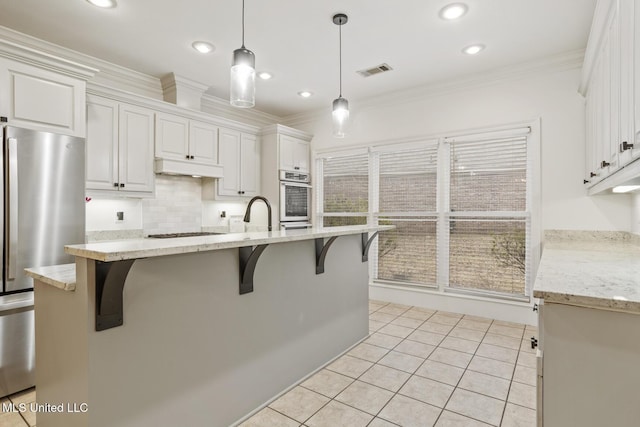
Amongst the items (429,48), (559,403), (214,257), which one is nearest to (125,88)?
(214,257)

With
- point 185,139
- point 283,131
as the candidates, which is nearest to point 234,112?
point 283,131

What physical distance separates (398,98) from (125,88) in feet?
10.8

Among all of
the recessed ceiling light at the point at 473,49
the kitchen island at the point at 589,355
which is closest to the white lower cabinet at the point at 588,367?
the kitchen island at the point at 589,355

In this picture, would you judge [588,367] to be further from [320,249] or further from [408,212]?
[408,212]

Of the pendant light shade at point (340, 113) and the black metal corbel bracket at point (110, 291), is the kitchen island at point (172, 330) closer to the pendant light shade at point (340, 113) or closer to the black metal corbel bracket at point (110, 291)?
the black metal corbel bracket at point (110, 291)

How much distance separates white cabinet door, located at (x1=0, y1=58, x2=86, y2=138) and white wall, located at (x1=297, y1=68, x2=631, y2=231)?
3.75m

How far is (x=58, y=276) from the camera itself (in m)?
1.53

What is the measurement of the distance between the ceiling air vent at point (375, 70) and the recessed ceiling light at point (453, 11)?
3.16 feet

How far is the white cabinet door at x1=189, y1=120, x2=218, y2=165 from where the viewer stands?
4027 millimetres

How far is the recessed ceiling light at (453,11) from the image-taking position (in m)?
2.61

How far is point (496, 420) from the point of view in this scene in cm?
198

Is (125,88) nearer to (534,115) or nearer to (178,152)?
(178,152)

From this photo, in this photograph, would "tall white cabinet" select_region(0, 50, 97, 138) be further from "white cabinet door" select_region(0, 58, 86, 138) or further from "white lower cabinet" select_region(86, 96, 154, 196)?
"white lower cabinet" select_region(86, 96, 154, 196)

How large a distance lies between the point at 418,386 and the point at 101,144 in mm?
3506
